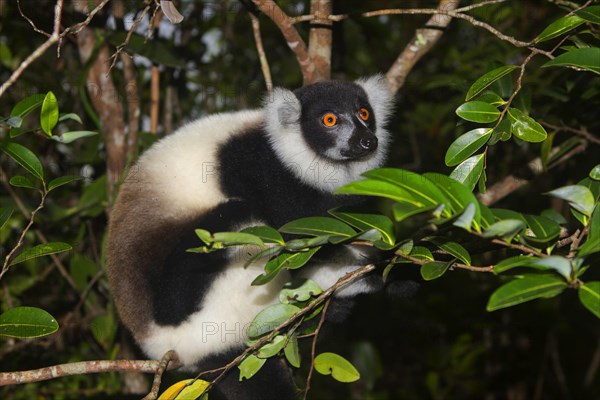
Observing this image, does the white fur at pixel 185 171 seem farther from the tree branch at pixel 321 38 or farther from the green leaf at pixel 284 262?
the green leaf at pixel 284 262

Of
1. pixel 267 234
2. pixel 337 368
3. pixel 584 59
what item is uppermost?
pixel 584 59

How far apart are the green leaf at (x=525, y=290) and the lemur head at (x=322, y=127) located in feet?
6.57

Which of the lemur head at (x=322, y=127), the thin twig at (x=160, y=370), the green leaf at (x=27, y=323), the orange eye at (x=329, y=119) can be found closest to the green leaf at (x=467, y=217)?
the thin twig at (x=160, y=370)

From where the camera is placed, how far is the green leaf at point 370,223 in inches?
75.0

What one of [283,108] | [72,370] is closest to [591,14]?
[283,108]

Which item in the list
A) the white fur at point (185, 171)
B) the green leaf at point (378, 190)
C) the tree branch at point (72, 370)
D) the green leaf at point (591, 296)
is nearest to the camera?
the green leaf at point (591, 296)

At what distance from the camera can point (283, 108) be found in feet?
11.8

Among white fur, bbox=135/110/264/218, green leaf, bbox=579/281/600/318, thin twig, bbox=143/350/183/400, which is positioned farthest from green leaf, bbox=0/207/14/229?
green leaf, bbox=579/281/600/318

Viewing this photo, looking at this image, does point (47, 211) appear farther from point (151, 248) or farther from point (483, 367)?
point (483, 367)

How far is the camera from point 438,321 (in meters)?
5.45

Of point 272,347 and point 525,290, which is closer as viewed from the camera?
point 525,290

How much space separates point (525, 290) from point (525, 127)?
0.88m

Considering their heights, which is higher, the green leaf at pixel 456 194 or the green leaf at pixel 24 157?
the green leaf at pixel 456 194

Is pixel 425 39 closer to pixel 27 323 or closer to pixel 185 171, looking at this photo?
pixel 185 171
